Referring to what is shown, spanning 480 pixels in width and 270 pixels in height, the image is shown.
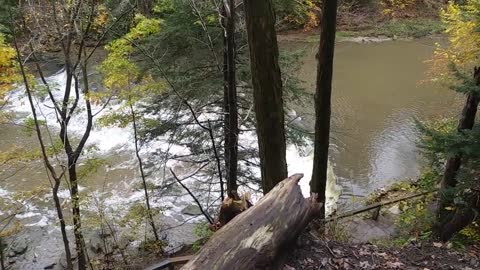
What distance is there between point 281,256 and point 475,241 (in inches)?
139

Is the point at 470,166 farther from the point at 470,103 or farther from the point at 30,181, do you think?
the point at 30,181

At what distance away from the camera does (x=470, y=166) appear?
6.30 metres

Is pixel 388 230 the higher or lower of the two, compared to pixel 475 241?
lower

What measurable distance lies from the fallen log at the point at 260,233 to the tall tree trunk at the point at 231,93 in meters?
2.71

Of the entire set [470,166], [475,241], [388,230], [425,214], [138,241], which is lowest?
[138,241]

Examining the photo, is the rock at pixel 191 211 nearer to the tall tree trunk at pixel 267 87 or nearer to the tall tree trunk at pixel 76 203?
the tall tree trunk at pixel 76 203

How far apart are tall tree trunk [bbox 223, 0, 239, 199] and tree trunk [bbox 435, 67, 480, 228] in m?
3.34

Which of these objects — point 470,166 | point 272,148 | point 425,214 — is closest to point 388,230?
point 425,214

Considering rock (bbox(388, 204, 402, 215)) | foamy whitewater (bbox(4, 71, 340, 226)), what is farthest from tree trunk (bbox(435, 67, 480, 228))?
foamy whitewater (bbox(4, 71, 340, 226))

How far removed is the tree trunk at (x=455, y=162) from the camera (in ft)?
20.6

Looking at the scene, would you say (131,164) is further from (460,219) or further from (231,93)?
(460,219)

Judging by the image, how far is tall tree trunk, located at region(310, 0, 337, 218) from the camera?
500cm

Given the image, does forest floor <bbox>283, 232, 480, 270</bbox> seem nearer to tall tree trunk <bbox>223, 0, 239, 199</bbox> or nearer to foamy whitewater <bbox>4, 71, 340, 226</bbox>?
tall tree trunk <bbox>223, 0, 239, 199</bbox>

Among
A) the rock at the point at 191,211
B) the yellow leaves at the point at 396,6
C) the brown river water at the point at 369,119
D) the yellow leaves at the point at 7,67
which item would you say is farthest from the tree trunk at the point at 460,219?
the yellow leaves at the point at 396,6
